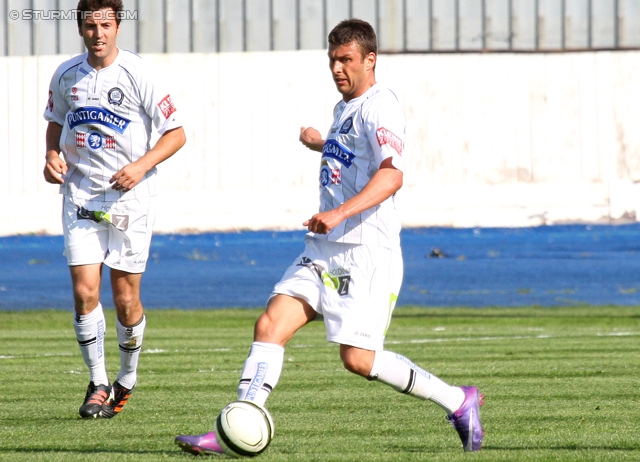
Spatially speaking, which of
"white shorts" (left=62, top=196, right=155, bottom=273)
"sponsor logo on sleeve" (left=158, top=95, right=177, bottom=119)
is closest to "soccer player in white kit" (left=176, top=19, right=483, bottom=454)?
"sponsor logo on sleeve" (left=158, top=95, right=177, bottom=119)

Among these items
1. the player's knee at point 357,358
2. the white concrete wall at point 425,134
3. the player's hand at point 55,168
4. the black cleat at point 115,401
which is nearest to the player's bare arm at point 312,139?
the player's knee at point 357,358

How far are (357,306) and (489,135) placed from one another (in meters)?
17.9

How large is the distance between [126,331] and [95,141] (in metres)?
1.08

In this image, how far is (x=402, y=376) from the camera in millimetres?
4895

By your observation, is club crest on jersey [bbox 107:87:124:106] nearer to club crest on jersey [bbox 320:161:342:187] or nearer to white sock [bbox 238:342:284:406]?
club crest on jersey [bbox 320:161:342:187]

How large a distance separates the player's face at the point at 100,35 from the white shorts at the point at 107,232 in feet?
2.47

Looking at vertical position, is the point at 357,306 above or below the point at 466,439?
above

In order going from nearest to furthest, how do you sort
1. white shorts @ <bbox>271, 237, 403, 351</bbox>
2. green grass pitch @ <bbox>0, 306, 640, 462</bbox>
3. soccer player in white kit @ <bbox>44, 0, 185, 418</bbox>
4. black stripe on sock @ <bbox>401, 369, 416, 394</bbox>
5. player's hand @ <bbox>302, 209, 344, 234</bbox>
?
player's hand @ <bbox>302, 209, 344, 234</bbox> < white shorts @ <bbox>271, 237, 403, 351</bbox> < black stripe on sock @ <bbox>401, 369, 416, 394</bbox> < green grass pitch @ <bbox>0, 306, 640, 462</bbox> < soccer player in white kit @ <bbox>44, 0, 185, 418</bbox>

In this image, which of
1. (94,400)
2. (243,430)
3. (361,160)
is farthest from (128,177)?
(243,430)

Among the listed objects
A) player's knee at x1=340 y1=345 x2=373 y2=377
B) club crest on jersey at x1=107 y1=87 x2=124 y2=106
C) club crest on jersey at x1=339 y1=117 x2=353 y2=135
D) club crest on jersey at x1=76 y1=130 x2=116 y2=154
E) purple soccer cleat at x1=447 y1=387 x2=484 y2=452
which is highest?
club crest on jersey at x1=107 y1=87 x2=124 y2=106

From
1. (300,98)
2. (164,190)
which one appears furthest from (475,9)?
(164,190)

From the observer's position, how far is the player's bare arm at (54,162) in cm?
586

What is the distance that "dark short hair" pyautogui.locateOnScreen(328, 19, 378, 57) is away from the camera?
16.2ft

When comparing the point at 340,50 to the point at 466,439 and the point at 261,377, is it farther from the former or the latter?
the point at 466,439
